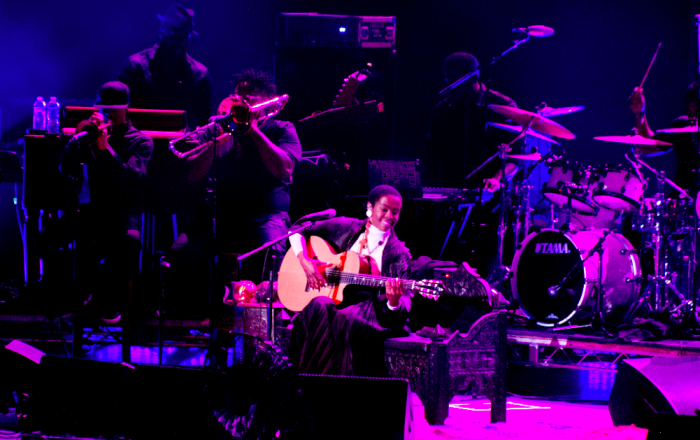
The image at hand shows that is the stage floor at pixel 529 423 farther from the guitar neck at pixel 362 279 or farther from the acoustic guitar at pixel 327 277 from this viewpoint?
the acoustic guitar at pixel 327 277

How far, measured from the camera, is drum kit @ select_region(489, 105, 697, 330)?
17.9 ft

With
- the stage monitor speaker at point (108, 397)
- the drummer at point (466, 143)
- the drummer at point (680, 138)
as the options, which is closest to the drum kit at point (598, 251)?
the drummer at point (680, 138)

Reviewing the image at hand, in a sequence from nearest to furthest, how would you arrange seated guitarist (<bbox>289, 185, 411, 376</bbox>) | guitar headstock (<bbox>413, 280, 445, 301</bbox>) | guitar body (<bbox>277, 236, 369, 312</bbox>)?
1. guitar headstock (<bbox>413, 280, 445, 301</bbox>)
2. seated guitarist (<bbox>289, 185, 411, 376</bbox>)
3. guitar body (<bbox>277, 236, 369, 312</bbox>)

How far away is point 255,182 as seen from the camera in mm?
5203

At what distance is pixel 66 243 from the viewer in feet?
16.7

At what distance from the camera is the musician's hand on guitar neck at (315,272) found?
4332mm

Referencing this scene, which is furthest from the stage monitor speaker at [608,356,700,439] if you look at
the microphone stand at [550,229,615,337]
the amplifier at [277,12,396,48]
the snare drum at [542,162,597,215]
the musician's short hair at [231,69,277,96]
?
the amplifier at [277,12,396,48]

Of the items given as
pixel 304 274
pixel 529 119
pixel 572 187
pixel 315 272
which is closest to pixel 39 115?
pixel 304 274

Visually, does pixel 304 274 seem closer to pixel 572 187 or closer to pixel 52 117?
pixel 572 187

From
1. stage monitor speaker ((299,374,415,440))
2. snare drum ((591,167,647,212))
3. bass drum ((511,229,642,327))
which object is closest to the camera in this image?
stage monitor speaker ((299,374,415,440))

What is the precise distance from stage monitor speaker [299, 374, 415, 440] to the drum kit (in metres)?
3.11

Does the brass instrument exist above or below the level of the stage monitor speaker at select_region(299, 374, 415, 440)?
above

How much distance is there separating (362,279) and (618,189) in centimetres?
317

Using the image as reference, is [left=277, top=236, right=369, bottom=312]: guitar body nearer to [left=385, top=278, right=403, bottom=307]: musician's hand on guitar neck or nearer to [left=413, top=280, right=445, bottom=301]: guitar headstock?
[left=385, top=278, right=403, bottom=307]: musician's hand on guitar neck
